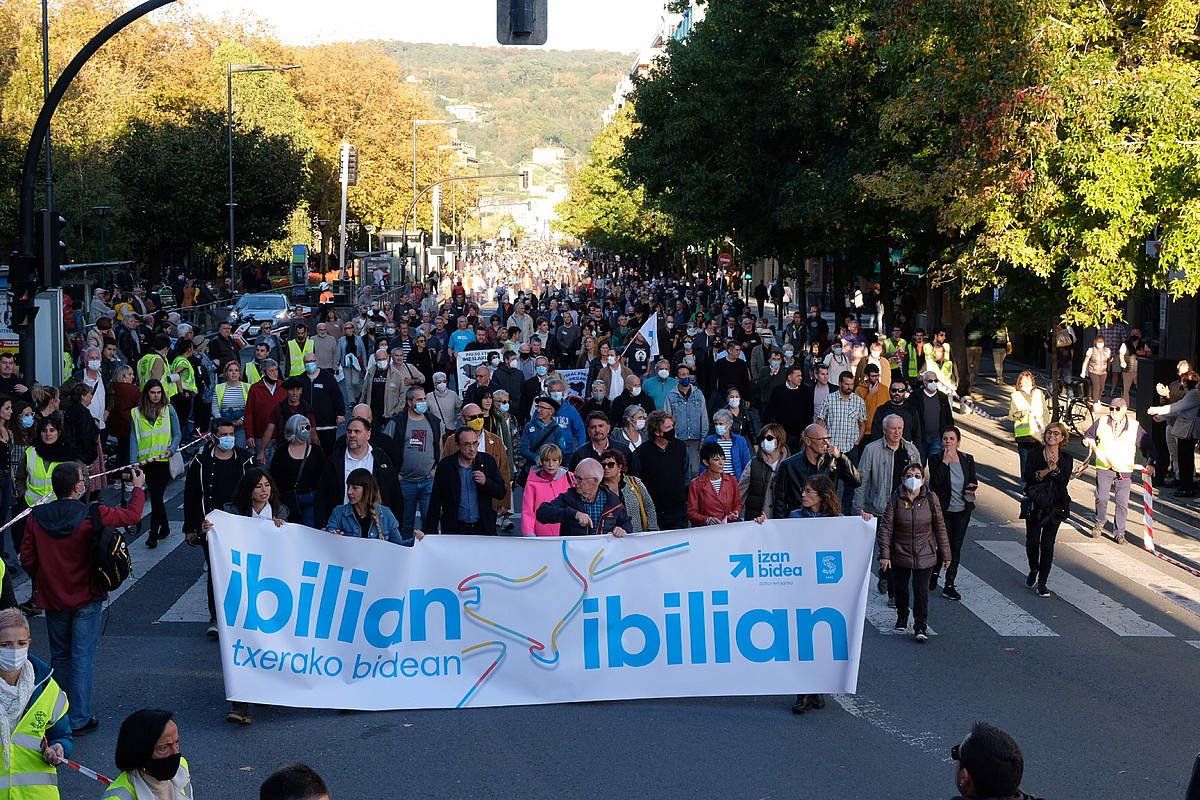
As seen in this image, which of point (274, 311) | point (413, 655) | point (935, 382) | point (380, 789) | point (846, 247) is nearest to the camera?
point (380, 789)

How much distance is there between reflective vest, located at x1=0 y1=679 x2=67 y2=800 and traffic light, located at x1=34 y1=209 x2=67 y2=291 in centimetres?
1119

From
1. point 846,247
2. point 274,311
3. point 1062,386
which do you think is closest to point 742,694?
point 1062,386

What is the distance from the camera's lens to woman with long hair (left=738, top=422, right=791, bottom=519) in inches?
454

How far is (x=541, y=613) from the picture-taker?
9.18 metres

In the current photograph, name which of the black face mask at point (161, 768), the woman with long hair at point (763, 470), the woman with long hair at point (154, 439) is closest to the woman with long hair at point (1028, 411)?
the woman with long hair at point (763, 470)

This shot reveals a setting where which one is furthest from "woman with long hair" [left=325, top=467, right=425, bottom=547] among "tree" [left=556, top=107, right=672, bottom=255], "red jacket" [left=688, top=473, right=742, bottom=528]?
"tree" [left=556, top=107, right=672, bottom=255]

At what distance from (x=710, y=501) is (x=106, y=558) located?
4442mm

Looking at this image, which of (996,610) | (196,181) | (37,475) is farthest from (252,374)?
(196,181)

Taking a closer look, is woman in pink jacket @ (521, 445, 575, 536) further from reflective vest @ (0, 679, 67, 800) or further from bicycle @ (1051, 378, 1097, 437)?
bicycle @ (1051, 378, 1097, 437)

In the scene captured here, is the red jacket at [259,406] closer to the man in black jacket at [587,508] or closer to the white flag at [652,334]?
the man in black jacket at [587,508]

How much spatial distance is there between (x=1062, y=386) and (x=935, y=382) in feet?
37.8

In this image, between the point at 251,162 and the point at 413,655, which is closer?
the point at 413,655

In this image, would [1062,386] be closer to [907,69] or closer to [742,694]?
[907,69]

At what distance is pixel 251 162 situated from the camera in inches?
2222
